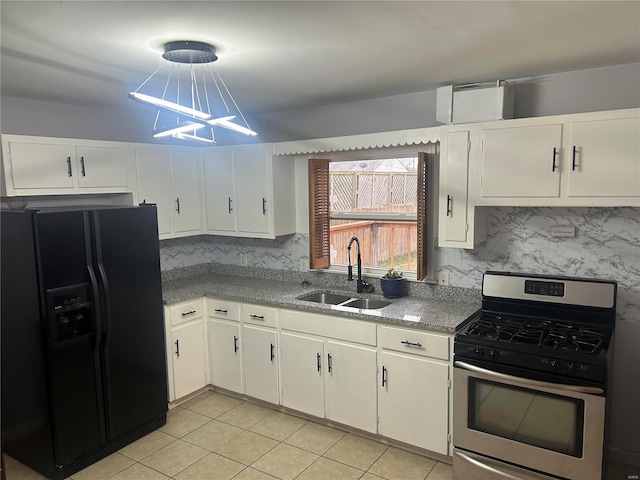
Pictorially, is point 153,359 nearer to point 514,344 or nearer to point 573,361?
point 514,344

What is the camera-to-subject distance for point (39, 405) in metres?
2.82

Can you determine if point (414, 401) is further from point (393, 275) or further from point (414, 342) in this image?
point (393, 275)

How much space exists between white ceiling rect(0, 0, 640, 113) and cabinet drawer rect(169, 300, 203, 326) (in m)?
1.60

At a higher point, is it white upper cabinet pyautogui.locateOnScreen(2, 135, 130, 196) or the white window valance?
the white window valance

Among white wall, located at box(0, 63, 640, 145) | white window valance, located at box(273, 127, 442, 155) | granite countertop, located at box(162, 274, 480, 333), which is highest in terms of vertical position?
white wall, located at box(0, 63, 640, 145)

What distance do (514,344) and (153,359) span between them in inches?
93.1

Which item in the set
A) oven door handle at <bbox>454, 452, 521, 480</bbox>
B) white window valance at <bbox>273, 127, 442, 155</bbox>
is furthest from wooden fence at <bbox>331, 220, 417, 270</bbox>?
oven door handle at <bbox>454, 452, 521, 480</bbox>

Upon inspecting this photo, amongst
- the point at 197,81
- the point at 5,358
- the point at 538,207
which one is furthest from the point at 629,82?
the point at 5,358

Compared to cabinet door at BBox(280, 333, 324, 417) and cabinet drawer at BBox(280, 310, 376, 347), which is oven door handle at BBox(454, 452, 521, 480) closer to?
cabinet drawer at BBox(280, 310, 376, 347)

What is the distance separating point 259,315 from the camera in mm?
3576

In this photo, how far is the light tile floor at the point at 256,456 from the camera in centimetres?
285

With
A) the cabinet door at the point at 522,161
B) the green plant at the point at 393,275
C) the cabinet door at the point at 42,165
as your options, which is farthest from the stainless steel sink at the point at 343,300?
the cabinet door at the point at 42,165

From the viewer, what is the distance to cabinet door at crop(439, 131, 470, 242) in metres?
2.93

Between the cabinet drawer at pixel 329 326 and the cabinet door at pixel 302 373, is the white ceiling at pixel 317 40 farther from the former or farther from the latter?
the cabinet door at pixel 302 373
